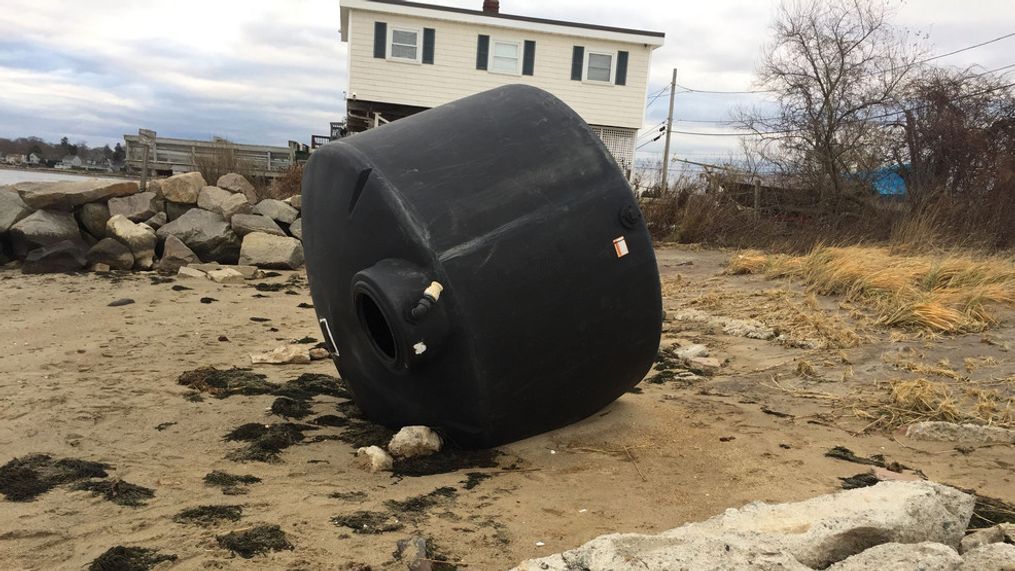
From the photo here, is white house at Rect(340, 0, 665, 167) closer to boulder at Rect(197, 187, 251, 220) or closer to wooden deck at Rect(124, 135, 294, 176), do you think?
wooden deck at Rect(124, 135, 294, 176)

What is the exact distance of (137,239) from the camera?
39.8ft

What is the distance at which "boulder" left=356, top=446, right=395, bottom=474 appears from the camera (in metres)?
3.96

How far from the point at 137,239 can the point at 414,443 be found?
32.8 ft

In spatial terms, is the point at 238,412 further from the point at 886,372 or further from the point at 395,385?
the point at 886,372

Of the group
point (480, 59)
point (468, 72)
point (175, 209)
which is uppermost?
point (480, 59)

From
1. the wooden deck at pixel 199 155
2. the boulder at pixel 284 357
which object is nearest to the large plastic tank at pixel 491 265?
the boulder at pixel 284 357

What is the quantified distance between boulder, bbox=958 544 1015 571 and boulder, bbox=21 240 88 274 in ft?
40.0

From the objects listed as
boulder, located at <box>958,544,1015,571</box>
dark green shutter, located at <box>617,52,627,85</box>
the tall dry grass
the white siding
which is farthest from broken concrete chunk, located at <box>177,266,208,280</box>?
dark green shutter, located at <box>617,52,627,85</box>

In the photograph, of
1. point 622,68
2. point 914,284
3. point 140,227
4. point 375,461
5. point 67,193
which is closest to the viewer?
point 375,461

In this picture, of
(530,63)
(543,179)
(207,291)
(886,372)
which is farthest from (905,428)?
(530,63)

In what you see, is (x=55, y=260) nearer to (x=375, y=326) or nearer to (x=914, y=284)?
(x=375, y=326)

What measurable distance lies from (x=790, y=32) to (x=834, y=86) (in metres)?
1.74

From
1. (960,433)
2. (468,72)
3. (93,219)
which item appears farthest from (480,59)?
(960,433)

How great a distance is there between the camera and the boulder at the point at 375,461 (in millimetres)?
3961
